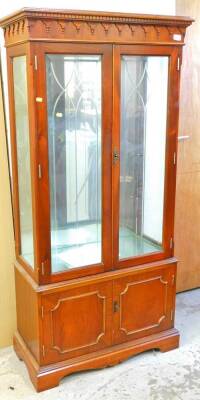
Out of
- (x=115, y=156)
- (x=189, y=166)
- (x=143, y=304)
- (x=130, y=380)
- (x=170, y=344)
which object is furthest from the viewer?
(x=189, y=166)

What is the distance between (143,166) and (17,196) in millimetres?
676

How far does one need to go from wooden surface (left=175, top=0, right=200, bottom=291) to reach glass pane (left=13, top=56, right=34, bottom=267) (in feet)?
3.75

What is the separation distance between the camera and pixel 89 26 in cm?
198

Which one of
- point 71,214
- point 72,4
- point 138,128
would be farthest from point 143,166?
point 72,4

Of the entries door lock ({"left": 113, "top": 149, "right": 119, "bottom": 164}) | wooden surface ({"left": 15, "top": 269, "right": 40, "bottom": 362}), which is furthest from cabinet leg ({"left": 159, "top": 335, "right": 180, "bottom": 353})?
door lock ({"left": 113, "top": 149, "right": 119, "bottom": 164})

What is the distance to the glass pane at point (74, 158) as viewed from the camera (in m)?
2.09

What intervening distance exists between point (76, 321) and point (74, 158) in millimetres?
811

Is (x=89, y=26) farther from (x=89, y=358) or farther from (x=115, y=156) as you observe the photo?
(x=89, y=358)

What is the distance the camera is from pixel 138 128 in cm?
237

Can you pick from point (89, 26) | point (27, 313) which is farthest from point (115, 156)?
point (27, 313)

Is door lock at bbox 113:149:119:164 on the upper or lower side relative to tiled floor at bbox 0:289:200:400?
upper

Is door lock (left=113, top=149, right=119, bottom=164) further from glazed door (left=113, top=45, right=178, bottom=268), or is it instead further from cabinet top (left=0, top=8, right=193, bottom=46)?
cabinet top (left=0, top=8, right=193, bottom=46)

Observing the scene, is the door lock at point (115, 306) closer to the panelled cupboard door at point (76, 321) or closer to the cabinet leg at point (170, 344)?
the panelled cupboard door at point (76, 321)

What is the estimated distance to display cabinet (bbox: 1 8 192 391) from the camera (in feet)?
6.61
